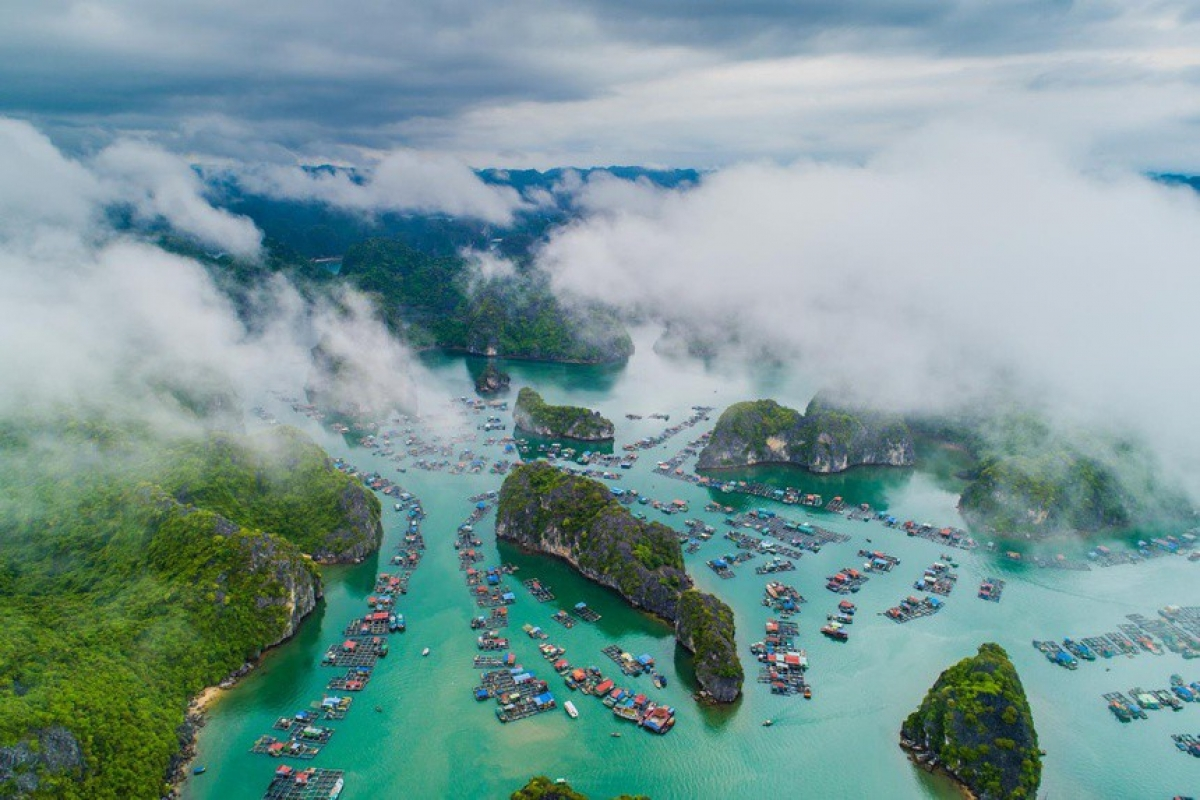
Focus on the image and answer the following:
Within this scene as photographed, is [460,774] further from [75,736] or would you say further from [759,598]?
[759,598]

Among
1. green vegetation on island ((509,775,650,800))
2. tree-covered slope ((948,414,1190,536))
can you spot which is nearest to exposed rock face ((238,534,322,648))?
green vegetation on island ((509,775,650,800))

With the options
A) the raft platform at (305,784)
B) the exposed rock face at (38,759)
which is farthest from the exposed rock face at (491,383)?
the exposed rock face at (38,759)

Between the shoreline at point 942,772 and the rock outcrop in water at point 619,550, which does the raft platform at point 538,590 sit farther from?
the shoreline at point 942,772

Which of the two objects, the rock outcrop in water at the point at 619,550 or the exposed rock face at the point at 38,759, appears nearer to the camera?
the exposed rock face at the point at 38,759

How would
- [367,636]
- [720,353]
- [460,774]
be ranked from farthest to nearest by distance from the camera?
[720,353]
[367,636]
[460,774]

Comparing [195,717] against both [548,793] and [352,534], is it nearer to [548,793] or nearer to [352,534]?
[352,534]

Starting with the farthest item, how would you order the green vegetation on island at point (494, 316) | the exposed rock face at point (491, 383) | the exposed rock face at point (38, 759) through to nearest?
the green vegetation on island at point (494, 316) < the exposed rock face at point (491, 383) < the exposed rock face at point (38, 759)

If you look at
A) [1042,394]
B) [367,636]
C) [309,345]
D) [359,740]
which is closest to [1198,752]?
[359,740]
